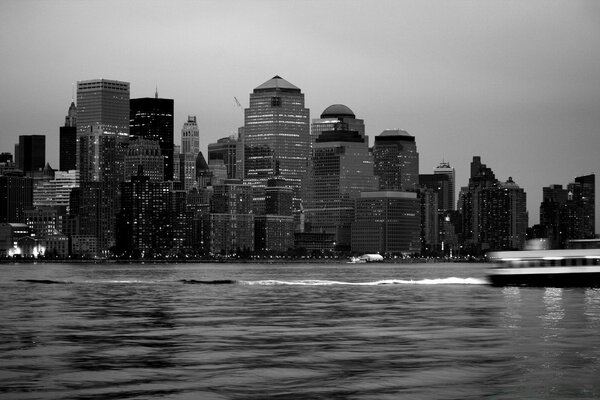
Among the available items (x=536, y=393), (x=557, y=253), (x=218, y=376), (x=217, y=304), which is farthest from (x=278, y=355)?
(x=557, y=253)

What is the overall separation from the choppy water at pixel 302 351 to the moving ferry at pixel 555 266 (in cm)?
2402

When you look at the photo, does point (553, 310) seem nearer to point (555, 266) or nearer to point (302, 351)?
point (302, 351)

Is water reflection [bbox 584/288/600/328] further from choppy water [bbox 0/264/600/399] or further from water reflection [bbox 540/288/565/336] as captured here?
water reflection [bbox 540/288/565/336]

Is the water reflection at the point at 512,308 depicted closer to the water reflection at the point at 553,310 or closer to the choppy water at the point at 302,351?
the choppy water at the point at 302,351

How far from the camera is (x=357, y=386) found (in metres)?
41.2

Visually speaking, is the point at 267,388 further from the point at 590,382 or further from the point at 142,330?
the point at 142,330

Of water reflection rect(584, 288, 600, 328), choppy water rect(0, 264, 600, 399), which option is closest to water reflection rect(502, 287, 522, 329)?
choppy water rect(0, 264, 600, 399)

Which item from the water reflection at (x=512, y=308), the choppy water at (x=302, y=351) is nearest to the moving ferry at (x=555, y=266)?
the water reflection at (x=512, y=308)

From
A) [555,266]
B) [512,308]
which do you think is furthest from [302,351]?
[555,266]

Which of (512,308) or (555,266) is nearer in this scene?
(512,308)

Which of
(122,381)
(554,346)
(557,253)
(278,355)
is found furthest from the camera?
(557,253)

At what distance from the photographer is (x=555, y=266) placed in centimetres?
12050

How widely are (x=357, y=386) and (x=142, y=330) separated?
90.0ft

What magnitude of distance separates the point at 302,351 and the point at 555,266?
240 feet
